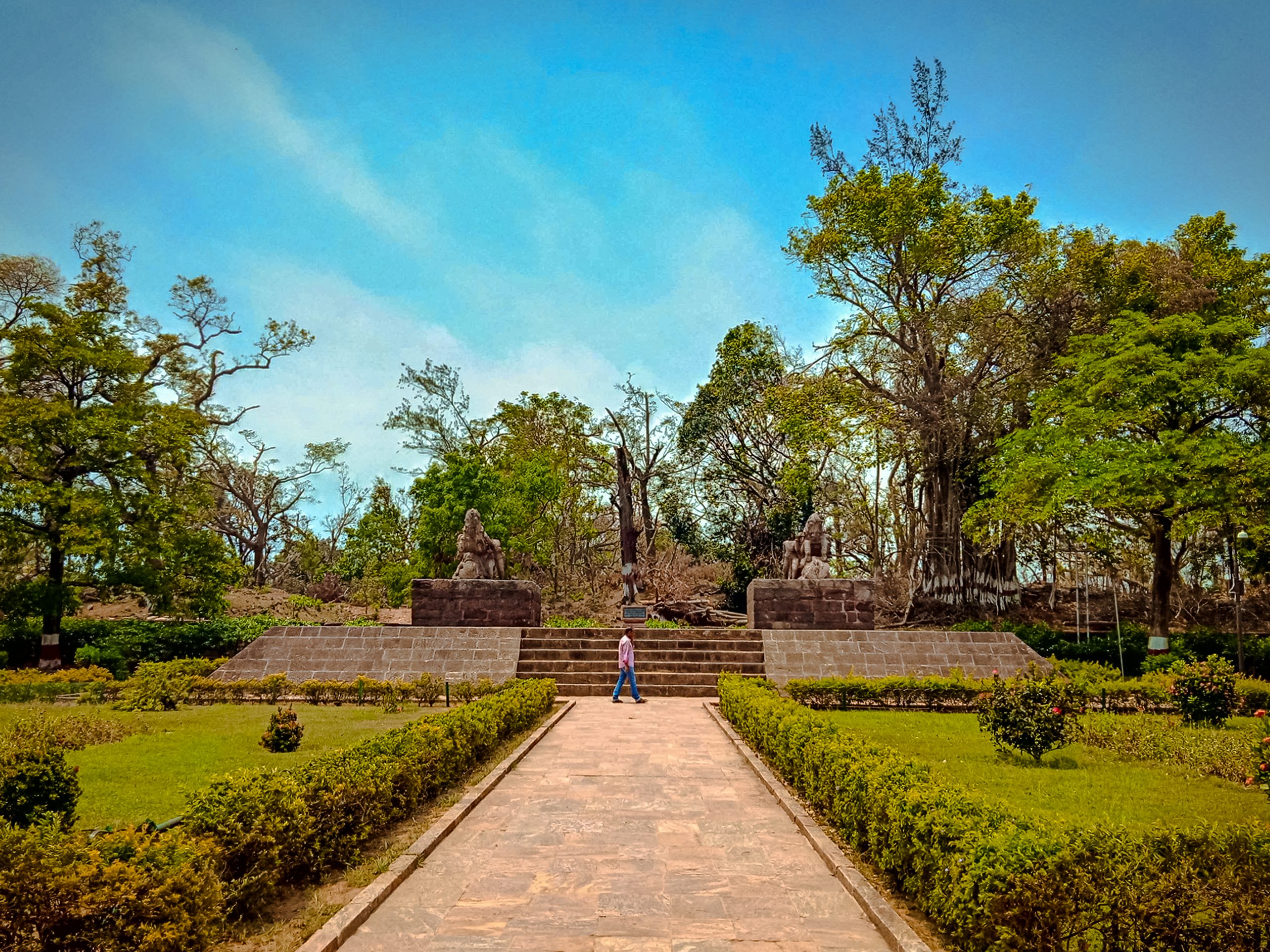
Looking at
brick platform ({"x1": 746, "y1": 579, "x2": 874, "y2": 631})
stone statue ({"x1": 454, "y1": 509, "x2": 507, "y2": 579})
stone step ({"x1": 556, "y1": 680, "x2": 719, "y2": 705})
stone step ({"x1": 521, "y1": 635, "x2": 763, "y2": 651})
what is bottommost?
stone step ({"x1": 556, "y1": 680, "x2": 719, "y2": 705})

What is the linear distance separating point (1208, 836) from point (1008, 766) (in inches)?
162

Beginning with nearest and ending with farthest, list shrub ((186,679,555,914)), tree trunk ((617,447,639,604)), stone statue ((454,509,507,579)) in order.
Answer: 1. shrub ((186,679,555,914))
2. stone statue ((454,509,507,579))
3. tree trunk ((617,447,639,604))

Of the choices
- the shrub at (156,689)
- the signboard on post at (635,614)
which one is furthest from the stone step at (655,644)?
the shrub at (156,689)

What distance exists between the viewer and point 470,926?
3887 mm

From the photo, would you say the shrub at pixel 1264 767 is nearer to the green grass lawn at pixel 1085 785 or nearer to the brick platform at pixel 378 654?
the green grass lawn at pixel 1085 785

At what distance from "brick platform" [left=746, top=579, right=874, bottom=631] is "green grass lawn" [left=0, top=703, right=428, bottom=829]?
7.45 metres

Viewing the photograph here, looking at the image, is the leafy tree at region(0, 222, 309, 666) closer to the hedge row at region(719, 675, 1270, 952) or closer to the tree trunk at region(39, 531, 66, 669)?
the tree trunk at region(39, 531, 66, 669)

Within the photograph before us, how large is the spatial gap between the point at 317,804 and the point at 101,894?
1.69 m

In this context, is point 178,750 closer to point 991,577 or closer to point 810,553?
point 810,553

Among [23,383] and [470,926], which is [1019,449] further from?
[23,383]

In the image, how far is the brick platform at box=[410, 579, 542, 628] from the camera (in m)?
16.2

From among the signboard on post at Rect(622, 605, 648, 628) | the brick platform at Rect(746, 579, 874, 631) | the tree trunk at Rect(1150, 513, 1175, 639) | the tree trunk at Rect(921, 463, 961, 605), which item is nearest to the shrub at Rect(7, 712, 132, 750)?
the signboard on post at Rect(622, 605, 648, 628)

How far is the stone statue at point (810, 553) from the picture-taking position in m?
16.6

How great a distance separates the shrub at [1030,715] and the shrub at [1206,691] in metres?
3.06
